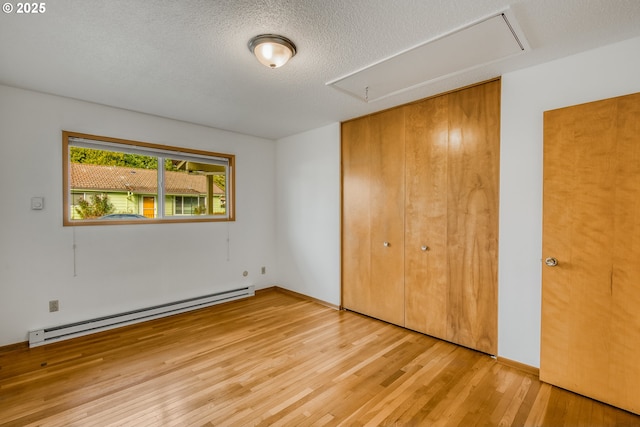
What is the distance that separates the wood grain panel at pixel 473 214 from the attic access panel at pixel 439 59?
0.46 metres

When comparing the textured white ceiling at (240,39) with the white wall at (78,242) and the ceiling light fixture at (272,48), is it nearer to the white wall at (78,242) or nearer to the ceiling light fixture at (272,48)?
the ceiling light fixture at (272,48)

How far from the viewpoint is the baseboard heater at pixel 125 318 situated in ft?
9.28

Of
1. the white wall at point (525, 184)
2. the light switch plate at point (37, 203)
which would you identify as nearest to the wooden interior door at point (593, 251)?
the white wall at point (525, 184)

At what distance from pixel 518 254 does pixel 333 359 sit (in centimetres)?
183

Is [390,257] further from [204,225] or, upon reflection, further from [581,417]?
[204,225]

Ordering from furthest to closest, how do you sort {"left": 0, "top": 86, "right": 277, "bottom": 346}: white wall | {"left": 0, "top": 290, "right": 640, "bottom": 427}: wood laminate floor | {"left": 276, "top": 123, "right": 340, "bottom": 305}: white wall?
1. {"left": 276, "top": 123, "right": 340, "bottom": 305}: white wall
2. {"left": 0, "top": 86, "right": 277, "bottom": 346}: white wall
3. {"left": 0, "top": 290, "right": 640, "bottom": 427}: wood laminate floor

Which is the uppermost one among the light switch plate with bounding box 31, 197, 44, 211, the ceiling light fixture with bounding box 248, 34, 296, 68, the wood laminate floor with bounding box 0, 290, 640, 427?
the ceiling light fixture with bounding box 248, 34, 296, 68

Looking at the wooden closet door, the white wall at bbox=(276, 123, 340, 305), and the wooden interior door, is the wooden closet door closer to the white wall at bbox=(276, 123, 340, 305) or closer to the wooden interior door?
the white wall at bbox=(276, 123, 340, 305)

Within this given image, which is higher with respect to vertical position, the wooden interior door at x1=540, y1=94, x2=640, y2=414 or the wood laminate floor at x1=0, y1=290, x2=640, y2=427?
the wooden interior door at x1=540, y1=94, x2=640, y2=414

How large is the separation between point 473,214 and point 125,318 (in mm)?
3894

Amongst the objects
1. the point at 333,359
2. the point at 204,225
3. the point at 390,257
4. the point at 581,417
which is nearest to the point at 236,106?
the point at 204,225

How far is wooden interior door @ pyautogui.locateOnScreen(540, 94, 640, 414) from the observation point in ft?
6.10

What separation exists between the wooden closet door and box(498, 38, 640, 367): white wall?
3.32 ft

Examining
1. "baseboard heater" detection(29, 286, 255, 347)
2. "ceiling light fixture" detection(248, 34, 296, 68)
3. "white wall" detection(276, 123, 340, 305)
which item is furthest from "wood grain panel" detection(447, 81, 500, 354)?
"baseboard heater" detection(29, 286, 255, 347)
